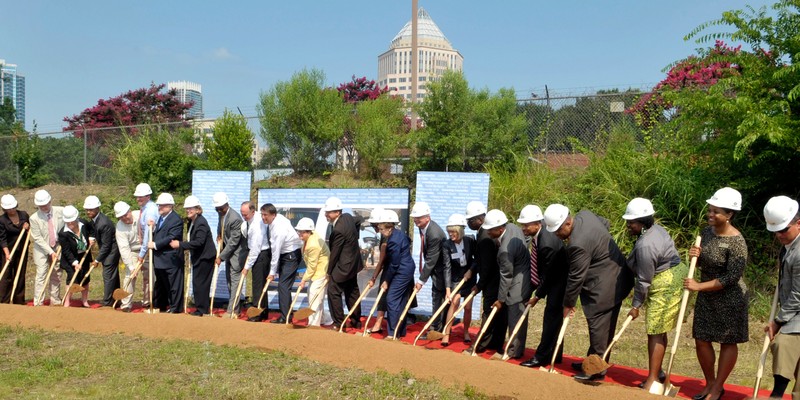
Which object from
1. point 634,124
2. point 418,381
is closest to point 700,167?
point 634,124

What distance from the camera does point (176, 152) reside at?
54.3 feet

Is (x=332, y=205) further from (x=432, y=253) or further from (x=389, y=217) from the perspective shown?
(x=432, y=253)

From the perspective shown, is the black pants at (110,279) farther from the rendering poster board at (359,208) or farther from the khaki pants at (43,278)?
the rendering poster board at (359,208)

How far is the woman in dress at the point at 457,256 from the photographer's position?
8.57 m

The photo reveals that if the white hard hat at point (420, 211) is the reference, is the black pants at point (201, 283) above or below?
below

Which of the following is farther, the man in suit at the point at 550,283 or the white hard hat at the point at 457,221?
the white hard hat at the point at 457,221

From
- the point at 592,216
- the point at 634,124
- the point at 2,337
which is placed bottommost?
the point at 2,337

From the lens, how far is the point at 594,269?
6.62 meters

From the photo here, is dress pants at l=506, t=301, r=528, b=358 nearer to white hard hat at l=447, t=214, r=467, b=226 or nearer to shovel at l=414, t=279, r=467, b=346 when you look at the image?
shovel at l=414, t=279, r=467, b=346

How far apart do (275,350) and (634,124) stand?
8387 mm

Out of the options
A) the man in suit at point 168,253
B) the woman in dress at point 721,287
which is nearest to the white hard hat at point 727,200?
the woman in dress at point 721,287

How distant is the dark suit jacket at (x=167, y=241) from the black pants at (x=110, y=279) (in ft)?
3.01

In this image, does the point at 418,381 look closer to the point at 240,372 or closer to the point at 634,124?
the point at 240,372

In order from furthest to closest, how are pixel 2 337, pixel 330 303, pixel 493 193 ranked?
pixel 493 193
pixel 330 303
pixel 2 337
